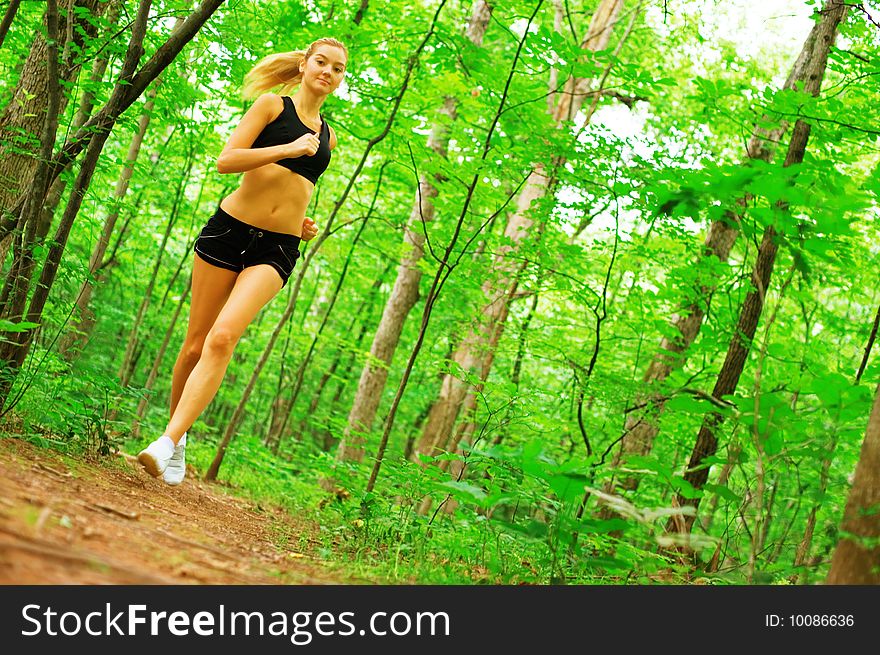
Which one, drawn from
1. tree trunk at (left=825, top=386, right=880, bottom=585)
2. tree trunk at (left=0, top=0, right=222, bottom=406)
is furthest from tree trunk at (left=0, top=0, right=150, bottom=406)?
tree trunk at (left=825, top=386, right=880, bottom=585)

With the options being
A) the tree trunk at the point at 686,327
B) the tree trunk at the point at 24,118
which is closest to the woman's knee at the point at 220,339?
the tree trunk at the point at 24,118

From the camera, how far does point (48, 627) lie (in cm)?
158

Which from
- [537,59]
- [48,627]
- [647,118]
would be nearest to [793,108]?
[537,59]

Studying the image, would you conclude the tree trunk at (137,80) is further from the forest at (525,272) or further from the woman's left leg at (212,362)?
the woman's left leg at (212,362)

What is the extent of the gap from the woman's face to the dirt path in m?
2.24

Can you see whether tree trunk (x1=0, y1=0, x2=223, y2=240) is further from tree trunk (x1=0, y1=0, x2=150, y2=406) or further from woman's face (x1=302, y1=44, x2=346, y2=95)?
woman's face (x1=302, y1=44, x2=346, y2=95)

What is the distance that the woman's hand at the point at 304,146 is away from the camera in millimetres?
3357

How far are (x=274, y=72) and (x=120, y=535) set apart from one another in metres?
2.68

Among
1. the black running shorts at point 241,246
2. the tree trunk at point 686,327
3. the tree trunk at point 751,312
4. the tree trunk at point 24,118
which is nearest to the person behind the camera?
the black running shorts at point 241,246

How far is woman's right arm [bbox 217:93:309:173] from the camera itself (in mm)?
3332

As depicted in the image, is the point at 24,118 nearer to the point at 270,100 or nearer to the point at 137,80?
the point at 137,80

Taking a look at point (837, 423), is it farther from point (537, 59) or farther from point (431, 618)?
point (537, 59)

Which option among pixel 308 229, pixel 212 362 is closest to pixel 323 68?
pixel 308 229

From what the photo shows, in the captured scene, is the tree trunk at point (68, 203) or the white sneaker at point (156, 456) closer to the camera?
the white sneaker at point (156, 456)
